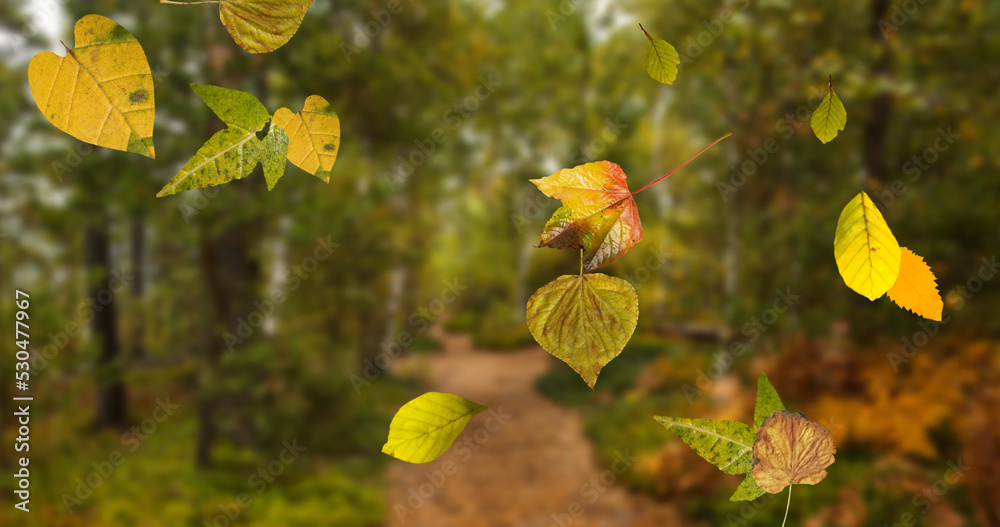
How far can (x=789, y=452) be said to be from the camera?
185 millimetres

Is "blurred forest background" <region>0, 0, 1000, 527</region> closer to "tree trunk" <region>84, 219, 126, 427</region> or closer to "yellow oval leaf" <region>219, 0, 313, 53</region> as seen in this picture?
"tree trunk" <region>84, 219, 126, 427</region>

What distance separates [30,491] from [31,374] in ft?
2.48

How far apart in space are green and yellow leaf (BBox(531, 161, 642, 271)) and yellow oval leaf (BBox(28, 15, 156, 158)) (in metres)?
0.13

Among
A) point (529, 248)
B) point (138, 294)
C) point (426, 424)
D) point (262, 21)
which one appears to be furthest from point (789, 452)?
point (138, 294)

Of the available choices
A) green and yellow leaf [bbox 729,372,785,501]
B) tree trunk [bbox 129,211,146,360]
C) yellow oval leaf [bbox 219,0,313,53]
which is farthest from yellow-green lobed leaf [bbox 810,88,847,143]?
tree trunk [bbox 129,211,146,360]

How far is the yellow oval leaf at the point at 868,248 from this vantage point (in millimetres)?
181

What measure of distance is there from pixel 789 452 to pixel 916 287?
0.28 feet

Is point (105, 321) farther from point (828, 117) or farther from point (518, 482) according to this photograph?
point (828, 117)

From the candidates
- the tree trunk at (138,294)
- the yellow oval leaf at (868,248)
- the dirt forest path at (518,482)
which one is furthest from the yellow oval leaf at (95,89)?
the tree trunk at (138,294)

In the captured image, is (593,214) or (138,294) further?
Result: (138,294)

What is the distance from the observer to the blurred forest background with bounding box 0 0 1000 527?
10.4 feet

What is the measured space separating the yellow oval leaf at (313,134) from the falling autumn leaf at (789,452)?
0.19 m

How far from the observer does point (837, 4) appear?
4031 mm

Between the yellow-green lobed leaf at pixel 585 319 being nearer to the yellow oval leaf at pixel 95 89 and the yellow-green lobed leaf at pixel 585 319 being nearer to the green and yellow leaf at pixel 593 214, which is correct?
the green and yellow leaf at pixel 593 214
